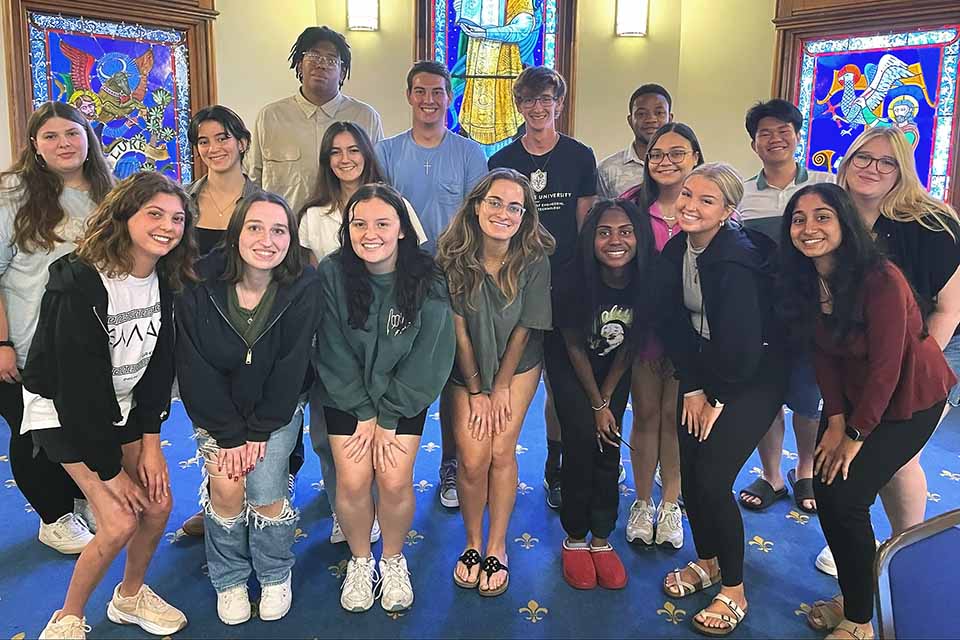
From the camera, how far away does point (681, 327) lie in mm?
2305

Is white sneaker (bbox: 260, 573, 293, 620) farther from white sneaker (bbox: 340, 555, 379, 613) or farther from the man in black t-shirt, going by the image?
the man in black t-shirt

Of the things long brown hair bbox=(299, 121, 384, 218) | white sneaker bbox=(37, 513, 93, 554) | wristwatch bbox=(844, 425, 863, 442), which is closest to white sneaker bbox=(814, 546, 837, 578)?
wristwatch bbox=(844, 425, 863, 442)

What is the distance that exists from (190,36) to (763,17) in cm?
381

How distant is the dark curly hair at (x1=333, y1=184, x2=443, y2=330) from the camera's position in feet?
7.30

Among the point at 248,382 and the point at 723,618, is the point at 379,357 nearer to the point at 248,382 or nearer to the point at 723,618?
the point at 248,382

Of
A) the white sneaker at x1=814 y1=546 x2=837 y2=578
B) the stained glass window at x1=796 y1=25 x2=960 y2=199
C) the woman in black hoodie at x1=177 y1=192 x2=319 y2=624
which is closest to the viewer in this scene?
the woman in black hoodie at x1=177 y1=192 x2=319 y2=624

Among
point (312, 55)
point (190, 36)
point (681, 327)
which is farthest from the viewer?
point (190, 36)

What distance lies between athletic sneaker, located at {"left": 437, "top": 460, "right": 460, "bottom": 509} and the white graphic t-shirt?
131cm

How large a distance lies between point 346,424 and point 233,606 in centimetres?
63

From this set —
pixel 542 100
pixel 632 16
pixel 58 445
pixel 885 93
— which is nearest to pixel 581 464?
pixel 542 100

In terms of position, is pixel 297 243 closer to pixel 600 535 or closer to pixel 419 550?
pixel 419 550

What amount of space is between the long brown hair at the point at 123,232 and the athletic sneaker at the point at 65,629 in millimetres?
941

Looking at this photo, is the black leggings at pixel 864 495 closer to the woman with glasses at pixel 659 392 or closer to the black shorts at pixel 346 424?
the woman with glasses at pixel 659 392

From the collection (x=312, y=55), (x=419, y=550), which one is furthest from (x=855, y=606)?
(x=312, y=55)
